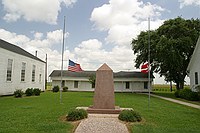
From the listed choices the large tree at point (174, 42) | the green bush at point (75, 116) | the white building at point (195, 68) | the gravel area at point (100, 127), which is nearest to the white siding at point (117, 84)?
the large tree at point (174, 42)

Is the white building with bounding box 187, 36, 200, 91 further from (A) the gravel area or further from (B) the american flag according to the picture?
(A) the gravel area

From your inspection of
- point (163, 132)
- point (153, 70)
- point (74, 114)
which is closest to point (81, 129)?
point (74, 114)

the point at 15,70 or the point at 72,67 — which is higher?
the point at 15,70

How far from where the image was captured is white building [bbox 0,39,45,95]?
81.1 ft

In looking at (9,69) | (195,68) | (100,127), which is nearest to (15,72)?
(9,69)

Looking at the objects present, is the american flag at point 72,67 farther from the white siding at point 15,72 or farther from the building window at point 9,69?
the building window at point 9,69

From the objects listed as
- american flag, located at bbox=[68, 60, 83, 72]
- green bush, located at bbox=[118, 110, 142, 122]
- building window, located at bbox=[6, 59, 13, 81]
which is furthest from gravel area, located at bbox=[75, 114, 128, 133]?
building window, located at bbox=[6, 59, 13, 81]

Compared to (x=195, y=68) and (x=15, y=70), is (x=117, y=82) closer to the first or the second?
(x=195, y=68)

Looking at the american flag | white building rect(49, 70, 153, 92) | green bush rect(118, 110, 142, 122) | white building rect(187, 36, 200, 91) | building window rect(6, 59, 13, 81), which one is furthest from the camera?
white building rect(49, 70, 153, 92)

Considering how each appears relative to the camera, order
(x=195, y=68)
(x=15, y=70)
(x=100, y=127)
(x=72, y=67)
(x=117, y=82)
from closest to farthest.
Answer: (x=100, y=127), (x=72, y=67), (x=195, y=68), (x=15, y=70), (x=117, y=82)

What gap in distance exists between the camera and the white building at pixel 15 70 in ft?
81.1

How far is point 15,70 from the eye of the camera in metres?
27.8

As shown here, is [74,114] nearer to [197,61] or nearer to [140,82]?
[197,61]

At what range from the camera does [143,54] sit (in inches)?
1420
